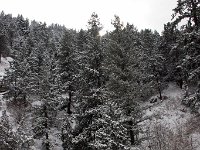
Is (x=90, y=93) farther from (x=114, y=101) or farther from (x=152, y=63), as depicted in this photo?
(x=152, y=63)

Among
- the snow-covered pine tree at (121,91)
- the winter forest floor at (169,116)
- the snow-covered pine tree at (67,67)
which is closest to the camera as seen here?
the snow-covered pine tree at (121,91)

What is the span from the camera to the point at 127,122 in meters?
24.4

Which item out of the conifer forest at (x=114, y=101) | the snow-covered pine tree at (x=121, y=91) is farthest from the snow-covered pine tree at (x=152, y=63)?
the snow-covered pine tree at (x=121, y=91)

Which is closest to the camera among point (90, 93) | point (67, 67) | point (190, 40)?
point (190, 40)

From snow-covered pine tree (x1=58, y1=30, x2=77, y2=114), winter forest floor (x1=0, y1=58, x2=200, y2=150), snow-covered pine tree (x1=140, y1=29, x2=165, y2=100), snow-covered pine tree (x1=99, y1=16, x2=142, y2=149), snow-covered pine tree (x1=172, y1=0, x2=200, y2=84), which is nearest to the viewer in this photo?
snow-covered pine tree (x1=172, y1=0, x2=200, y2=84)

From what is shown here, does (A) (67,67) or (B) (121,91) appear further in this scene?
(A) (67,67)

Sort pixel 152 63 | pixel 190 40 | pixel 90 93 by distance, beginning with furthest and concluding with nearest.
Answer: pixel 152 63
pixel 90 93
pixel 190 40

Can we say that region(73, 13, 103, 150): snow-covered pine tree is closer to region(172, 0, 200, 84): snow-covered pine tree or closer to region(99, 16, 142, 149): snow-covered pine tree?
region(99, 16, 142, 149): snow-covered pine tree

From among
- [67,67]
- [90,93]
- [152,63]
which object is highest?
[152,63]

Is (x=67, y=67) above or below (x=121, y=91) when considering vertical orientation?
above

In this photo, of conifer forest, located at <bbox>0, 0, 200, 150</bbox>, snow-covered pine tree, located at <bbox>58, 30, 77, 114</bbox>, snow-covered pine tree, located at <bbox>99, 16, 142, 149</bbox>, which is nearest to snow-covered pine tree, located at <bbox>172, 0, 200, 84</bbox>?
conifer forest, located at <bbox>0, 0, 200, 150</bbox>

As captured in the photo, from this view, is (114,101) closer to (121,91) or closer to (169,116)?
(121,91)

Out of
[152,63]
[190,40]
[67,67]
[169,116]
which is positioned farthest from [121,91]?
[152,63]

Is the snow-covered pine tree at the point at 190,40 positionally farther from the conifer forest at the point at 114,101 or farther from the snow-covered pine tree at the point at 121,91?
the snow-covered pine tree at the point at 121,91
